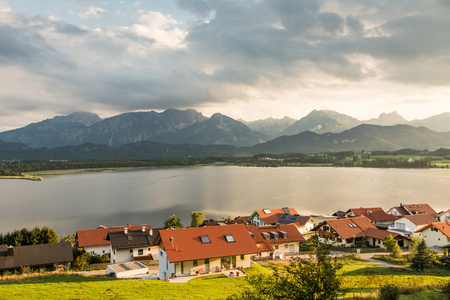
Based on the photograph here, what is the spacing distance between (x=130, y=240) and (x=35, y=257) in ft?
27.6

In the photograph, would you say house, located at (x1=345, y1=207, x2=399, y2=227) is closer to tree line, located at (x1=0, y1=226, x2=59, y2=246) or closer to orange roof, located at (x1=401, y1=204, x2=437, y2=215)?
orange roof, located at (x1=401, y1=204, x2=437, y2=215)

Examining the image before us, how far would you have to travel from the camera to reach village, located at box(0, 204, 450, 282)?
820 inches

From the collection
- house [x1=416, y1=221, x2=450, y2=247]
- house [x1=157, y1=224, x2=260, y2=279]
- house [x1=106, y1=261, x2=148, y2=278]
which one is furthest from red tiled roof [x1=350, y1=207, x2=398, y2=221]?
house [x1=106, y1=261, x2=148, y2=278]

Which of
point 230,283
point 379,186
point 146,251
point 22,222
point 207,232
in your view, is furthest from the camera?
point 379,186

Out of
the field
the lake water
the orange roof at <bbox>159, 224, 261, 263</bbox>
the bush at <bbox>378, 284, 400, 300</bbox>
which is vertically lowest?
the lake water

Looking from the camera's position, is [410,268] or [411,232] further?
[411,232]

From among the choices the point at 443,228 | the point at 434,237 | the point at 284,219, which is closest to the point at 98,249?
the point at 284,219

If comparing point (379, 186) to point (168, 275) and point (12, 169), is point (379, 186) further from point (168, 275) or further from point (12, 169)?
point (12, 169)

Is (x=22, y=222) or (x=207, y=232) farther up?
(x=207, y=232)

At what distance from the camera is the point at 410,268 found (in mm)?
24000

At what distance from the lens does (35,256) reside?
26.1 meters

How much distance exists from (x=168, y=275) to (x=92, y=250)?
676 inches

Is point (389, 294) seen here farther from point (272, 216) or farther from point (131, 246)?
point (272, 216)

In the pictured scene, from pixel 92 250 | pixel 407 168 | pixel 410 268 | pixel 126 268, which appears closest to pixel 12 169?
pixel 92 250
